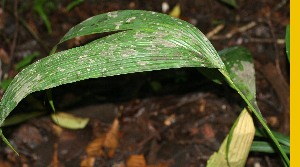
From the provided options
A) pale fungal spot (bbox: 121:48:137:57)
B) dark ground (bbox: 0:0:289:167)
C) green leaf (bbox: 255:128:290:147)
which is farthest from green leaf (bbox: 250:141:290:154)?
pale fungal spot (bbox: 121:48:137:57)

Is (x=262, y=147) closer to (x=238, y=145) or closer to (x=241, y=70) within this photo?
(x=238, y=145)

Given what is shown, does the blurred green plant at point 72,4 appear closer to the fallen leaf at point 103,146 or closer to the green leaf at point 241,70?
the fallen leaf at point 103,146

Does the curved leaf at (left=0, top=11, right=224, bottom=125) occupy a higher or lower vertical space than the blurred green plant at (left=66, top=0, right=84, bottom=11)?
lower

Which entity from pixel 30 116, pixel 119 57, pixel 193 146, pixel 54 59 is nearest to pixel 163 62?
pixel 119 57

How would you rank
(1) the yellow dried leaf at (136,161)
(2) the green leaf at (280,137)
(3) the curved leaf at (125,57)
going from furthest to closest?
(1) the yellow dried leaf at (136,161)
(2) the green leaf at (280,137)
(3) the curved leaf at (125,57)

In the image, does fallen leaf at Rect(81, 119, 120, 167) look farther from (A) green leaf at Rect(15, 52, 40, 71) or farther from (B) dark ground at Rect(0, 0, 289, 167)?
(A) green leaf at Rect(15, 52, 40, 71)

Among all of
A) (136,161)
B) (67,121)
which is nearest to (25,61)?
(67,121)

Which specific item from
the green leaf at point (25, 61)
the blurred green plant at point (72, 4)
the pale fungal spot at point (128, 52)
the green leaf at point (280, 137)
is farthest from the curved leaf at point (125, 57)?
the blurred green plant at point (72, 4)

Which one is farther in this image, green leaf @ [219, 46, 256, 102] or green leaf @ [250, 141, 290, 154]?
green leaf @ [250, 141, 290, 154]
